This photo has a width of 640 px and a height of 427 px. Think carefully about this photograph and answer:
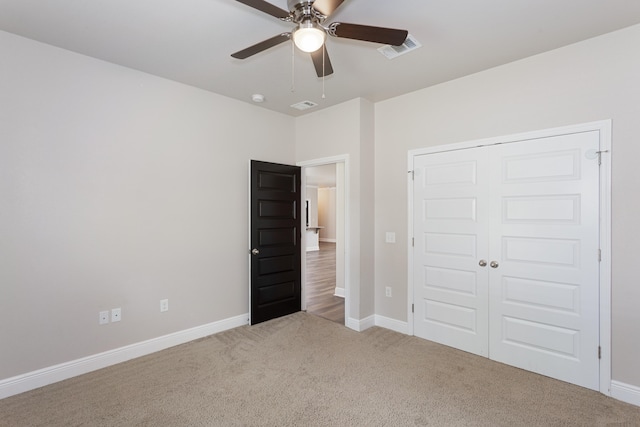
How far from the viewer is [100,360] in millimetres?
2873

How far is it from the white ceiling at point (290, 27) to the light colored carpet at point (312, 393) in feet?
9.29

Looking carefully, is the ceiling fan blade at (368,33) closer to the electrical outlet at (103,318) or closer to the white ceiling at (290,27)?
the white ceiling at (290,27)

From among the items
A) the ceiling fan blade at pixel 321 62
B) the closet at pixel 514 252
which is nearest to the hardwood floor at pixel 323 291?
the closet at pixel 514 252

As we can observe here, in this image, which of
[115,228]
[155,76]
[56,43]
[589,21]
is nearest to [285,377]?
[115,228]

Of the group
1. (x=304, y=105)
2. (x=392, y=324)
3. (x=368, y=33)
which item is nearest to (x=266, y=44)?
(x=368, y=33)

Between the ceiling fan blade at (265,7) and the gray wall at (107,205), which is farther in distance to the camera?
the gray wall at (107,205)

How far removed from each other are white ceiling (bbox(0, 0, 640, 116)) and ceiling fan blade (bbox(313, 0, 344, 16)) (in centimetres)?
45

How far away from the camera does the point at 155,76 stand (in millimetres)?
3250

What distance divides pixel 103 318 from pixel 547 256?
407 cm

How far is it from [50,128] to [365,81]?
9.64 feet

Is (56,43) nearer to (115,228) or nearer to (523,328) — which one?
(115,228)

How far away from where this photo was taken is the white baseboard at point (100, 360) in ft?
8.17

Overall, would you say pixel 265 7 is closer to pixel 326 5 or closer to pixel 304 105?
pixel 326 5

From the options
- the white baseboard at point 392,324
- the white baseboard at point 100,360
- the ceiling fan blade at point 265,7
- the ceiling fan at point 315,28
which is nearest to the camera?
the ceiling fan blade at point 265,7
